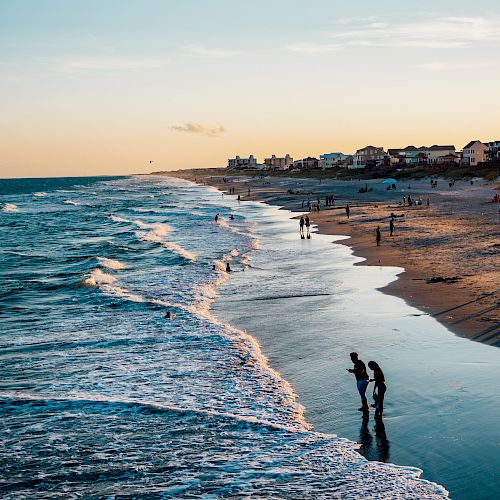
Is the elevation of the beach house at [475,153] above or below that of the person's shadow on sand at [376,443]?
above

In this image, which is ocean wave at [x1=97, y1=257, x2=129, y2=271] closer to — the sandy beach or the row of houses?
the sandy beach

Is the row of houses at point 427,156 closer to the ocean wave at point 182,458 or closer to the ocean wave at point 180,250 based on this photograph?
the ocean wave at point 180,250

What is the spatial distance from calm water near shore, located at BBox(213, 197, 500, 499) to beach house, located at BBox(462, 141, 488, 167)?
106803 millimetres

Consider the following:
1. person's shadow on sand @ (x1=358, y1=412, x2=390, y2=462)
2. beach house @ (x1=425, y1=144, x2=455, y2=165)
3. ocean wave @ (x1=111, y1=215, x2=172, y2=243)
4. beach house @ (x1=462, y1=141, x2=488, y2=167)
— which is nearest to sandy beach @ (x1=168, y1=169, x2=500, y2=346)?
person's shadow on sand @ (x1=358, y1=412, x2=390, y2=462)

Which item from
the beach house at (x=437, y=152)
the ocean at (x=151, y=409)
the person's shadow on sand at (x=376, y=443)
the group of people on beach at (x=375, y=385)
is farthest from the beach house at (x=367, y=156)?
the person's shadow on sand at (x=376, y=443)

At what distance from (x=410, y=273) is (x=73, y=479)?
22673 mm

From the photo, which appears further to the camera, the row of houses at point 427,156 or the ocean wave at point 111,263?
the row of houses at point 427,156

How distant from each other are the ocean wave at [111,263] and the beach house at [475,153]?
342ft

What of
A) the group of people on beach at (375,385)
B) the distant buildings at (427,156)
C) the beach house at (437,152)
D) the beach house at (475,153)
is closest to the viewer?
the group of people on beach at (375,385)

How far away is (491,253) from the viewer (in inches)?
1384

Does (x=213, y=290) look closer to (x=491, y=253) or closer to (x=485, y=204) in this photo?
(x=491, y=253)

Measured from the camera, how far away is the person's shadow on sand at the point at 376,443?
44.2 ft

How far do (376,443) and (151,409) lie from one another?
588cm

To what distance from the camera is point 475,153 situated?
133 m
